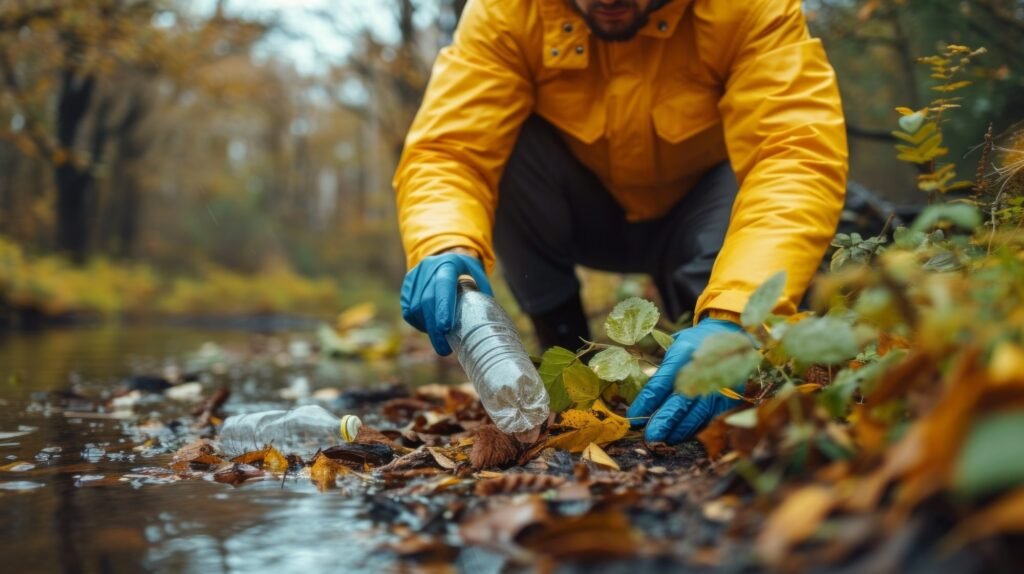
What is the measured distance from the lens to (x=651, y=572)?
0.92 meters

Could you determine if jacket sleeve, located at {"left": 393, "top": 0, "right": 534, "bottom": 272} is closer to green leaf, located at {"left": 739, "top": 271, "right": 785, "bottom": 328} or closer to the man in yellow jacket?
the man in yellow jacket

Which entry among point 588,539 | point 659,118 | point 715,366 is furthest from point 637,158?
point 588,539

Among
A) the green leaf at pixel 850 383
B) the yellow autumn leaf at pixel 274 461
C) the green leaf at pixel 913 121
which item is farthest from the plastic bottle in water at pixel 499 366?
the green leaf at pixel 913 121

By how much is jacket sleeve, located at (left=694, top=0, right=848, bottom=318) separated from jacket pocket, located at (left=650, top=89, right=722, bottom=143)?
11 cm

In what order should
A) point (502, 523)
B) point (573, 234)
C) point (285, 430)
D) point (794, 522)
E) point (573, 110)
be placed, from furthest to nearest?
point (573, 234) → point (573, 110) → point (285, 430) → point (502, 523) → point (794, 522)

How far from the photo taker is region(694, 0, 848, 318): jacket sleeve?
1.88m

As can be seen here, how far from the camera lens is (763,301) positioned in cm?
132

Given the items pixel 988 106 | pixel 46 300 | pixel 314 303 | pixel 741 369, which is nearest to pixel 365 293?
pixel 314 303

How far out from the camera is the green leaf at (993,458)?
2.33 ft

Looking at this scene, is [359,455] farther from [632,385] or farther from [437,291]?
[632,385]

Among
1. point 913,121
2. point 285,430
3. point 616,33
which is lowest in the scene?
point 285,430

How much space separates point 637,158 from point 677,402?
114 cm

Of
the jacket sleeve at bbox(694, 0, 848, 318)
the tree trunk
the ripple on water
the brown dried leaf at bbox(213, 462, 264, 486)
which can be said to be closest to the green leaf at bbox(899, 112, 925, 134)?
the jacket sleeve at bbox(694, 0, 848, 318)

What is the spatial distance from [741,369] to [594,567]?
1.43ft
